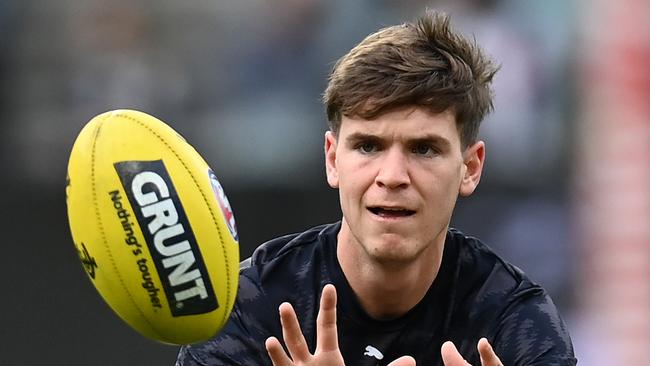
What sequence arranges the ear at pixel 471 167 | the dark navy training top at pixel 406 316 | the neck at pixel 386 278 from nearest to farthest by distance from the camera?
1. the dark navy training top at pixel 406 316
2. the neck at pixel 386 278
3. the ear at pixel 471 167

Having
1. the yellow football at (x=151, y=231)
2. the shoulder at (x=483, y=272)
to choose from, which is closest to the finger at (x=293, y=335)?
the yellow football at (x=151, y=231)

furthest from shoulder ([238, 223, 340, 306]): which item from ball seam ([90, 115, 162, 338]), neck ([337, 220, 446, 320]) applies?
ball seam ([90, 115, 162, 338])

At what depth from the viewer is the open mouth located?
5.47 metres

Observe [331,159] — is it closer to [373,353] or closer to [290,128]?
[373,353]

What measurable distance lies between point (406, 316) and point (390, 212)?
516 millimetres

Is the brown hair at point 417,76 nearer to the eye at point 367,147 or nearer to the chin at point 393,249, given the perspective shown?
the eye at point 367,147

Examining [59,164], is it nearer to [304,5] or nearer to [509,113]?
[304,5]

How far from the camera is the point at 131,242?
504 centimetres

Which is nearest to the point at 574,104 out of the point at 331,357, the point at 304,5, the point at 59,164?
the point at 304,5

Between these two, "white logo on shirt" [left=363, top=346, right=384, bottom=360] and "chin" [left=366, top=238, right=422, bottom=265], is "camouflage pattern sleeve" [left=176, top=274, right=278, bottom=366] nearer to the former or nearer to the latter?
"white logo on shirt" [left=363, top=346, right=384, bottom=360]

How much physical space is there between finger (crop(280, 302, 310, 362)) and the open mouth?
25.2 inches

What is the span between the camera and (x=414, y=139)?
550cm

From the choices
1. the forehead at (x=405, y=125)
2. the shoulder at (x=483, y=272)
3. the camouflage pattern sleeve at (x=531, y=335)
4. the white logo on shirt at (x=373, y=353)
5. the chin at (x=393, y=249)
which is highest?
the forehead at (x=405, y=125)

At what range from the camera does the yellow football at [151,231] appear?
16.5 ft
